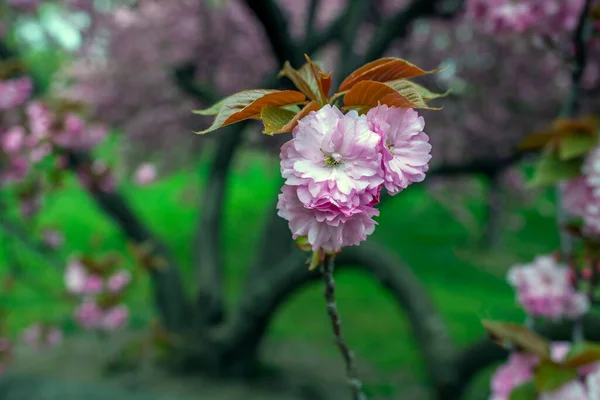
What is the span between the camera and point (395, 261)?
3434 millimetres

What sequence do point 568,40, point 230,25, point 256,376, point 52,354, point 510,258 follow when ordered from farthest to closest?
1. point 510,258
2. point 230,25
3. point 52,354
4. point 256,376
5. point 568,40

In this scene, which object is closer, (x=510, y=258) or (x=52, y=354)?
(x=52, y=354)

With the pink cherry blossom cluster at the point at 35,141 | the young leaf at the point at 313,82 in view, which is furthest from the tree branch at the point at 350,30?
the young leaf at the point at 313,82

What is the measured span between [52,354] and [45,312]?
89.1 inches

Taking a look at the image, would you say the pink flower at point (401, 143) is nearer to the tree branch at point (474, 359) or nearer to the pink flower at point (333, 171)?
→ the pink flower at point (333, 171)

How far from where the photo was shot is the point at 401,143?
0.57 m

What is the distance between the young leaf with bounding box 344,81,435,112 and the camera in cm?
55

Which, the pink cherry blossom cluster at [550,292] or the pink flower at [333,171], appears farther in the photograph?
the pink cherry blossom cluster at [550,292]

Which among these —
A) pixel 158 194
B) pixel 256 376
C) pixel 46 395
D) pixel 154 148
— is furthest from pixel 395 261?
pixel 158 194

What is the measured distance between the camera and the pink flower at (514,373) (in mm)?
1210

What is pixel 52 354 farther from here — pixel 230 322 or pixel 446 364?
pixel 446 364

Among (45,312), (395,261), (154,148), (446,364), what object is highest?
(154,148)

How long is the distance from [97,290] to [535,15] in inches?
102

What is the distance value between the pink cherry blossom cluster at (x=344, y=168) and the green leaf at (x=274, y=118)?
0.09ft
